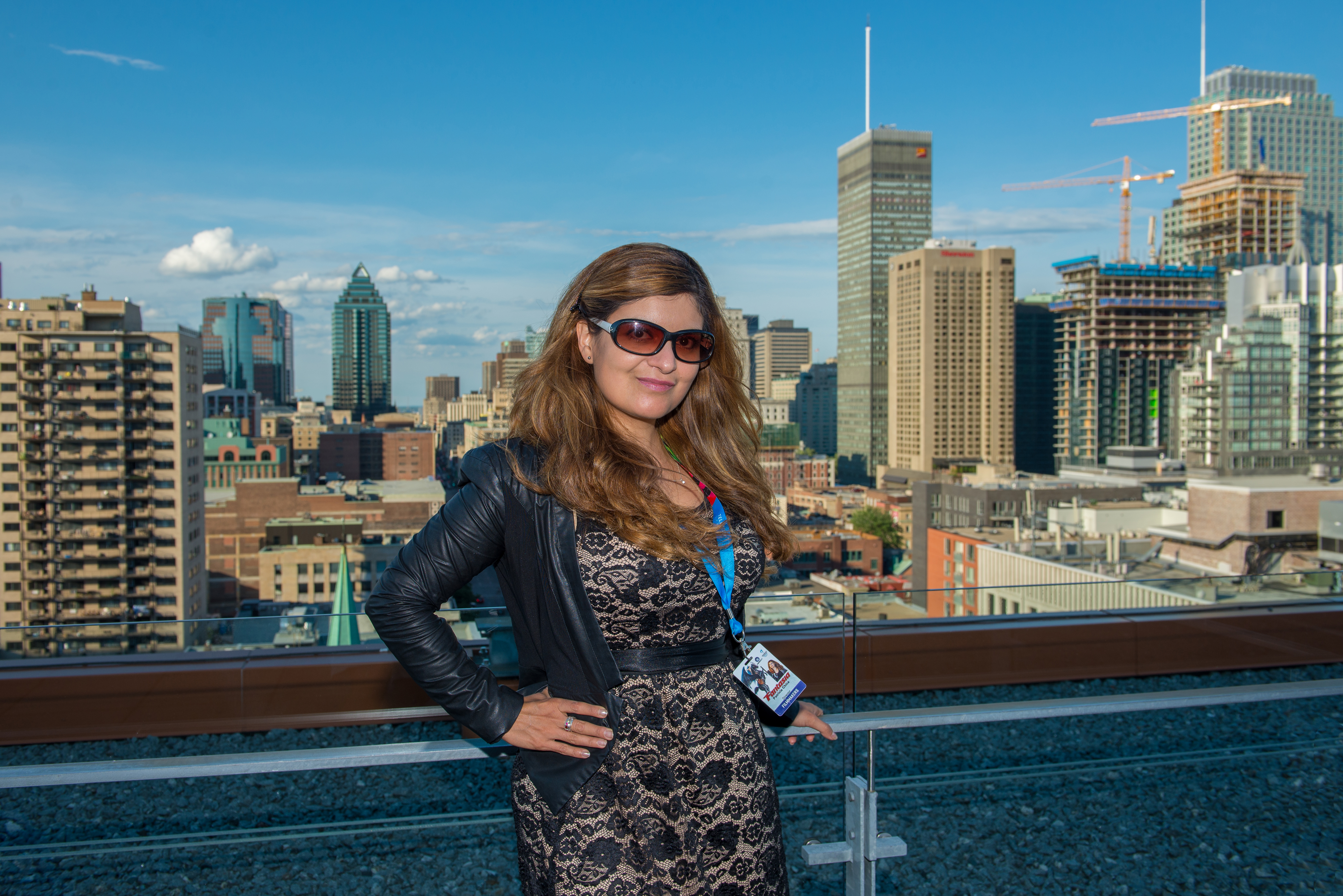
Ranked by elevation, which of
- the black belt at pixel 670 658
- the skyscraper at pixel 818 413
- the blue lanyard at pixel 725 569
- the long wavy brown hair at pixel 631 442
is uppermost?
the skyscraper at pixel 818 413

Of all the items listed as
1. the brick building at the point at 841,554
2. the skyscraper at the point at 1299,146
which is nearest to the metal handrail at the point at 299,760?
the brick building at the point at 841,554

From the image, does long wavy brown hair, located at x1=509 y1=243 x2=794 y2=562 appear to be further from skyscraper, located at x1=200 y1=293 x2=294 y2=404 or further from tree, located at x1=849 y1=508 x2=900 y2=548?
skyscraper, located at x1=200 y1=293 x2=294 y2=404

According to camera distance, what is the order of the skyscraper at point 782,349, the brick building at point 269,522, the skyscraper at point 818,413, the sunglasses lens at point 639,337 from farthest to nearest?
the skyscraper at point 782,349, the skyscraper at point 818,413, the brick building at point 269,522, the sunglasses lens at point 639,337

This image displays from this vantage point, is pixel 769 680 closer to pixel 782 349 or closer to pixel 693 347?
pixel 693 347

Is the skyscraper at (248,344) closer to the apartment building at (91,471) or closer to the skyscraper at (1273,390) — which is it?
the apartment building at (91,471)

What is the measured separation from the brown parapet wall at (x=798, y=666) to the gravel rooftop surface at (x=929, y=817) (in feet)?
0.53

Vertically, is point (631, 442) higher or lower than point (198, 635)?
higher

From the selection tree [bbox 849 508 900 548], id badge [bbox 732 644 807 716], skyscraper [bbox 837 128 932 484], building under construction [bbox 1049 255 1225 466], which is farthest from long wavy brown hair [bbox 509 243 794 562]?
skyscraper [bbox 837 128 932 484]

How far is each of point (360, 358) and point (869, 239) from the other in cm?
8445

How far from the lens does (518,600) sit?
90 centimetres

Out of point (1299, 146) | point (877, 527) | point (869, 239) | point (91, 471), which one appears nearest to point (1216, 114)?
point (1299, 146)

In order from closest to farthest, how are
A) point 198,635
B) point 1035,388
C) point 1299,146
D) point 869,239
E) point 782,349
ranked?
point 198,635, point 1035,388, point 869,239, point 1299,146, point 782,349

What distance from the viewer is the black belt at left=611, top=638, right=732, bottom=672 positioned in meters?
0.89

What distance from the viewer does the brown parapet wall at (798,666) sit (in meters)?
1.78
